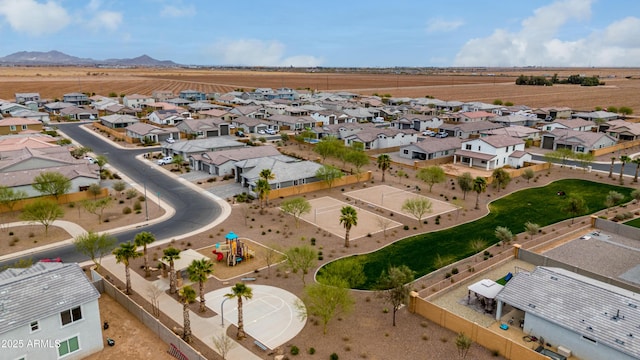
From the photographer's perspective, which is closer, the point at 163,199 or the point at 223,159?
the point at 163,199

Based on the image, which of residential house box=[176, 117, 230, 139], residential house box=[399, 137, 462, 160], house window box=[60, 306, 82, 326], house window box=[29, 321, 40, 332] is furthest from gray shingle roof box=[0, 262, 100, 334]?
residential house box=[176, 117, 230, 139]

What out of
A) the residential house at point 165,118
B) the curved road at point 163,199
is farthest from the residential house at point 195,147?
the residential house at point 165,118

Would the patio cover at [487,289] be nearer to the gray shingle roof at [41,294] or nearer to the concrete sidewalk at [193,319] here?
the concrete sidewalk at [193,319]

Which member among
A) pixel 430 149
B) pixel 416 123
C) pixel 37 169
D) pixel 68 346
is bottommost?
pixel 68 346

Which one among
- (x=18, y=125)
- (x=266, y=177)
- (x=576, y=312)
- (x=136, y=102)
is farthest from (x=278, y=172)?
(x=136, y=102)

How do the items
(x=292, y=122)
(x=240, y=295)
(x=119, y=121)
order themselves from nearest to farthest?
(x=240, y=295)
(x=119, y=121)
(x=292, y=122)

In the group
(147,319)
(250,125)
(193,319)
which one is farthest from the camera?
(250,125)

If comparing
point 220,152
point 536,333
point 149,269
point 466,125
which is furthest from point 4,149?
point 466,125

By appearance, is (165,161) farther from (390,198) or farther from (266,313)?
(266,313)
